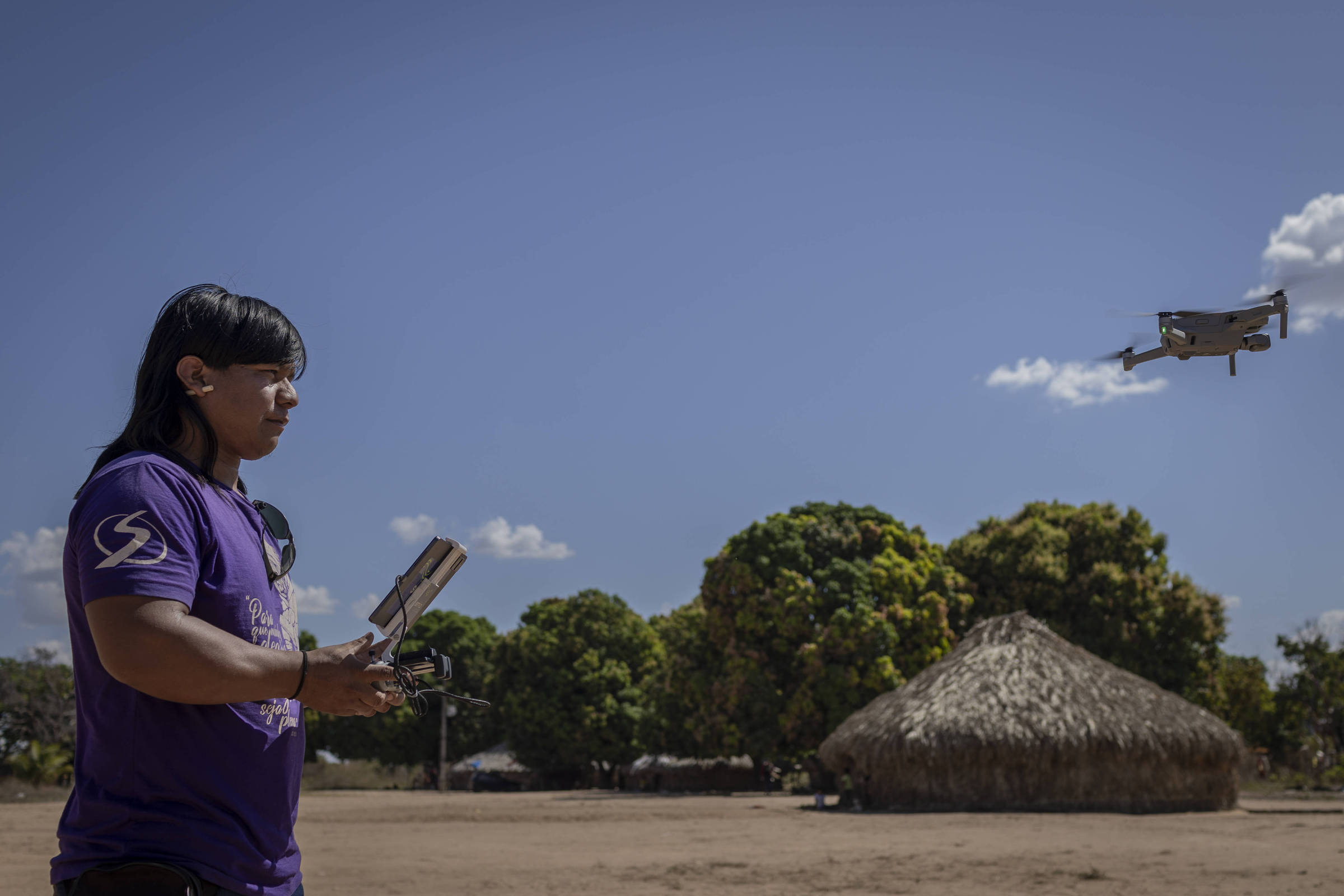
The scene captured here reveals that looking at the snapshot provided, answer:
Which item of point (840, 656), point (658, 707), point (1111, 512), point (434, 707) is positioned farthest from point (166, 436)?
point (434, 707)

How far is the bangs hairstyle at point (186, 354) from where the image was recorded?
205 cm

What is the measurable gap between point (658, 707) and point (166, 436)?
34.3 m

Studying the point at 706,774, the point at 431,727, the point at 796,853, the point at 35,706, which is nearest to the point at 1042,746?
the point at 796,853

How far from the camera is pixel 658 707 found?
3528 centimetres

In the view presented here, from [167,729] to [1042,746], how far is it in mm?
22212

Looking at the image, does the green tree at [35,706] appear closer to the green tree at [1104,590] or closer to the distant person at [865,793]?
the distant person at [865,793]

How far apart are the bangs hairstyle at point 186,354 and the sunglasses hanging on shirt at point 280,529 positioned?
0.16 m

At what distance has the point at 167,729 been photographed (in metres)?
1.79

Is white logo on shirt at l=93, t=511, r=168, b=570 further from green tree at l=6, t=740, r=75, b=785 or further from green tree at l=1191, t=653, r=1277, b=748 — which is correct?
green tree at l=1191, t=653, r=1277, b=748

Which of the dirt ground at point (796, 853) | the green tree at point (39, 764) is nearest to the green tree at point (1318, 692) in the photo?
the dirt ground at point (796, 853)

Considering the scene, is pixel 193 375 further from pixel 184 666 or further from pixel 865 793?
pixel 865 793

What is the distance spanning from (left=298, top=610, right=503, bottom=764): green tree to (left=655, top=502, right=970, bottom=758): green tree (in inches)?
622

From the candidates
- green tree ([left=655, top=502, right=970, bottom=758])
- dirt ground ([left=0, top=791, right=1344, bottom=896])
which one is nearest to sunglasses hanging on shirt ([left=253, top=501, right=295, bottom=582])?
dirt ground ([left=0, top=791, right=1344, bottom=896])

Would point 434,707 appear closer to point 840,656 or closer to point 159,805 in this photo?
point 840,656
